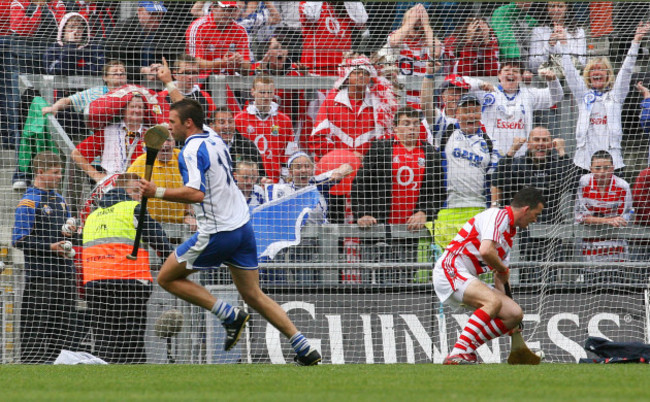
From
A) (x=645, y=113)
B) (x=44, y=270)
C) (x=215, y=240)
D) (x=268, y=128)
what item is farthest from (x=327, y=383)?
(x=645, y=113)

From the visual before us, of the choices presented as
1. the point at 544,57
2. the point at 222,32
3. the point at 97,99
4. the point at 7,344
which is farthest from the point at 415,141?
the point at 7,344

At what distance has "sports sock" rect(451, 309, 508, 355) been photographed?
8766mm

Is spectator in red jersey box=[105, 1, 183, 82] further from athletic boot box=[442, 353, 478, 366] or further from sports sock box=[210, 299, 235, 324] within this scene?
athletic boot box=[442, 353, 478, 366]

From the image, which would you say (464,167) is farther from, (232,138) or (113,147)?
(113,147)

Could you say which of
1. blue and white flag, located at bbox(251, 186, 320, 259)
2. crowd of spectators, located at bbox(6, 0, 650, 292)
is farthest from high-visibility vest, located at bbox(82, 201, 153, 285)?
blue and white flag, located at bbox(251, 186, 320, 259)

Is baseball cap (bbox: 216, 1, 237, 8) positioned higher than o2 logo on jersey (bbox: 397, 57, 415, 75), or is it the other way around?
baseball cap (bbox: 216, 1, 237, 8)

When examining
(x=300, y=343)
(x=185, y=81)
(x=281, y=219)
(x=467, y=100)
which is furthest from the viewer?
(x=185, y=81)

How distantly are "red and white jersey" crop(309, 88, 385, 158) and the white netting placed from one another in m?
0.02

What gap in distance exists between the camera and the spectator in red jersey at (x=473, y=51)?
11.4 meters

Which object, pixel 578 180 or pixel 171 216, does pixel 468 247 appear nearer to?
pixel 578 180

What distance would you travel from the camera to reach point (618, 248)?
11.0 m

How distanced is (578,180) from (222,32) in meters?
4.22

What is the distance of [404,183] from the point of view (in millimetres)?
11070

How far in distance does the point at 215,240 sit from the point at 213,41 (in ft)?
13.1
